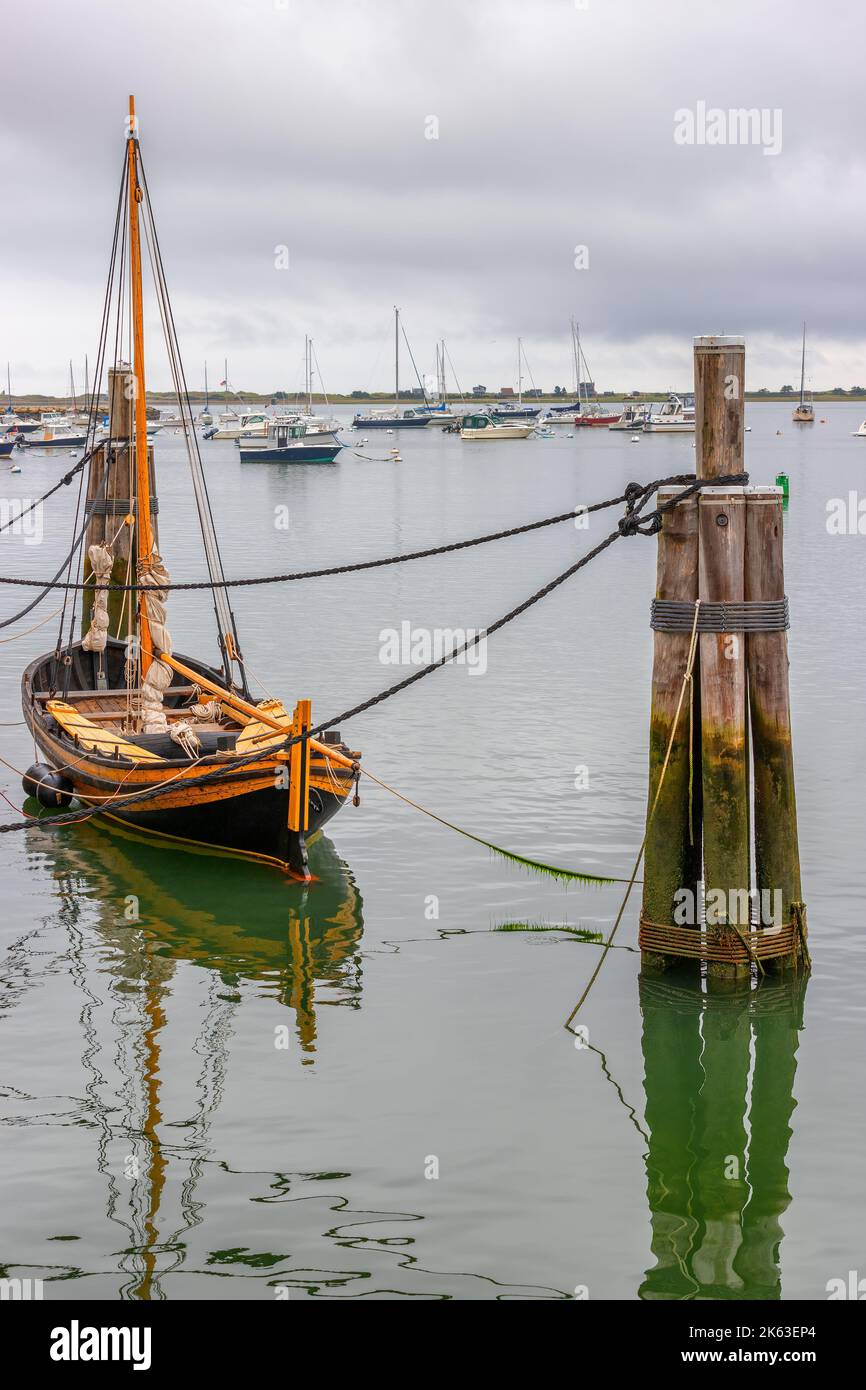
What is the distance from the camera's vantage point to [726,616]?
12.1 meters

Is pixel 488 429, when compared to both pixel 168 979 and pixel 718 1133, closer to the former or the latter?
pixel 168 979

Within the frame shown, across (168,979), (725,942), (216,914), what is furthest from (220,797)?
(725,942)

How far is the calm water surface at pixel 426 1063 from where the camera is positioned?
32.1 feet

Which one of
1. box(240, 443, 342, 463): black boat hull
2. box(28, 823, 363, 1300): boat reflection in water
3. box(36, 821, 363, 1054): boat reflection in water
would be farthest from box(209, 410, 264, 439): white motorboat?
box(28, 823, 363, 1300): boat reflection in water

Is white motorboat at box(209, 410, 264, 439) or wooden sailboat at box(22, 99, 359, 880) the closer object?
wooden sailboat at box(22, 99, 359, 880)

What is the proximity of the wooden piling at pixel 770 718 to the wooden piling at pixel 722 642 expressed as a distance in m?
0.12

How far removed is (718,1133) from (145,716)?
429 inches

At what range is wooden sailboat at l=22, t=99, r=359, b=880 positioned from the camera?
57.8 feet

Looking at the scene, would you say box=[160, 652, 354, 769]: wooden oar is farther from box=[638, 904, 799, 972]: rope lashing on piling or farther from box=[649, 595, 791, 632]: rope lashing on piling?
box=[649, 595, 791, 632]: rope lashing on piling

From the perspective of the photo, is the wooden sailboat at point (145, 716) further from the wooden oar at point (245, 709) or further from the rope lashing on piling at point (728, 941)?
the rope lashing on piling at point (728, 941)

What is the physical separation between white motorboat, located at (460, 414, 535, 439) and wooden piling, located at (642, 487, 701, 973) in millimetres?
168239
